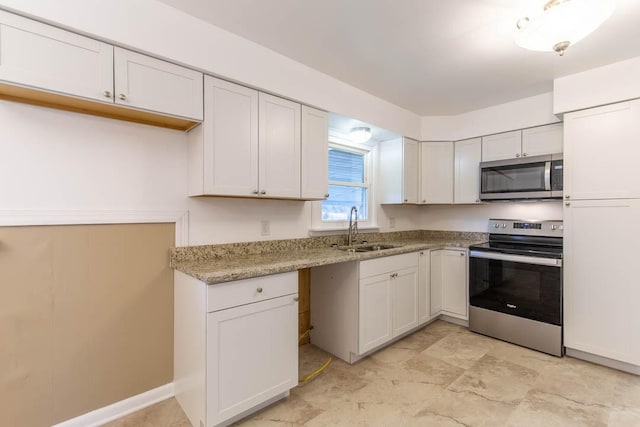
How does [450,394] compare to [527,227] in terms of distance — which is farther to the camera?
[527,227]

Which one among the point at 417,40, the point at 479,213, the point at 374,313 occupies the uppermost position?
the point at 417,40

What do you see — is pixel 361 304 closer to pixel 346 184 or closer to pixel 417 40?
pixel 346 184

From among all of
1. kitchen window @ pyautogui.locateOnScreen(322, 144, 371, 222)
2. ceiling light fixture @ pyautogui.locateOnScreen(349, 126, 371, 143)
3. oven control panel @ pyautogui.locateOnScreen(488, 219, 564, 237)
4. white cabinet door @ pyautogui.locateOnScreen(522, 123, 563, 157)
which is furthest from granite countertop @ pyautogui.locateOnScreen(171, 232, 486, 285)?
white cabinet door @ pyautogui.locateOnScreen(522, 123, 563, 157)

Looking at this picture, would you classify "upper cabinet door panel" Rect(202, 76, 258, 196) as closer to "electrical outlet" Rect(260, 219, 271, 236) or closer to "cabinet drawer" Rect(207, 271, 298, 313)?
"electrical outlet" Rect(260, 219, 271, 236)

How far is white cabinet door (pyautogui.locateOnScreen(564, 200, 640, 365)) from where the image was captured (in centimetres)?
234

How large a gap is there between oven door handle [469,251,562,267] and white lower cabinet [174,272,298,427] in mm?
2106

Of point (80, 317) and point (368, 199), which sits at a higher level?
point (368, 199)

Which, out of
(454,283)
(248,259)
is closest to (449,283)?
(454,283)

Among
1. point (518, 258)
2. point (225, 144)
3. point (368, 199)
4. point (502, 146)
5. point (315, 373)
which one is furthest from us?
point (368, 199)

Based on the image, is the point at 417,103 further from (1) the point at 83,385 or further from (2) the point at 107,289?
(1) the point at 83,385

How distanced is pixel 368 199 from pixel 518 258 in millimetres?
1620

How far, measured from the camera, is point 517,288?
2857mm

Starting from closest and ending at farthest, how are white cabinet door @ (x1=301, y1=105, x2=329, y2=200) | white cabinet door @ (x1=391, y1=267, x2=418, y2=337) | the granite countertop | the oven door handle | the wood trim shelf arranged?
the wood trim shelf → the granite countertop → white cabinet door @ (x1=301, y1=105, x2=329, y2=200) → the oven door handle → white cabinet door @ (x1=391, y1=267, x2=418, y2=337)

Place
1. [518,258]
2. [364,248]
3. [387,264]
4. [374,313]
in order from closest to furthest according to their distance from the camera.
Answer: [374,313], [387,264], [518,258], [364,248]
